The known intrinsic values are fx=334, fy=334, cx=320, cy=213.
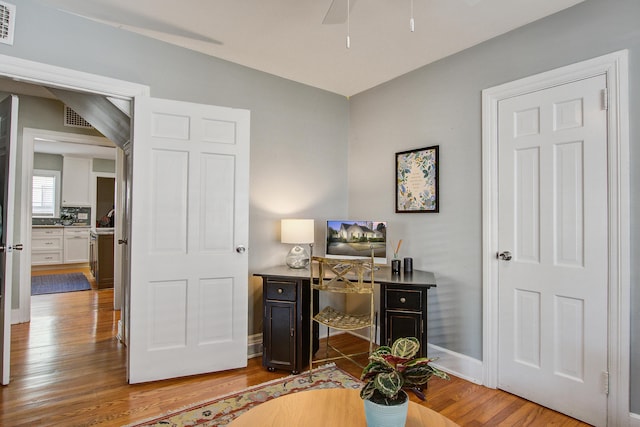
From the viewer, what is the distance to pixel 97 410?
2.10 m

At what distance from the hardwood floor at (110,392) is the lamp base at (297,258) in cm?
89

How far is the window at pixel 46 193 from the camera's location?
709 centimetres

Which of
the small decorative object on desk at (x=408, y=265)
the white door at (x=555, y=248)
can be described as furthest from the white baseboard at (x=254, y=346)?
the white door at (x=555, y=248)

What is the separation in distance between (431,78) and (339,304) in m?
2.40

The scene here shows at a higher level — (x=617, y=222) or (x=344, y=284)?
(x=617, y=222)

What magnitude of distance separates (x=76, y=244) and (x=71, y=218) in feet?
2.32

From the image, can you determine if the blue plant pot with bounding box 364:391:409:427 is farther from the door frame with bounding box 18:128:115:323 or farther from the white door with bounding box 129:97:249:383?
the door frame with bounding box 18:128:115:323

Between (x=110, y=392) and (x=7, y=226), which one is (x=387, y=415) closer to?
(x=110, y=392)

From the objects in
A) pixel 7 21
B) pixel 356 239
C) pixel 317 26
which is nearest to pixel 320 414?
pixel 356 239

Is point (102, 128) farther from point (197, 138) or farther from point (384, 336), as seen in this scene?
point (384, 336)

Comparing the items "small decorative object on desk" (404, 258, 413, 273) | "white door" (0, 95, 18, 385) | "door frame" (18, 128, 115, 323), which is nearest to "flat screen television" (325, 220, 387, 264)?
"small decorative object on desk" (404, 258, 413, 273)

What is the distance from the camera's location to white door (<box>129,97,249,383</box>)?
8.00 ft

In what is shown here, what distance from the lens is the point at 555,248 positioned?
7.20 ft

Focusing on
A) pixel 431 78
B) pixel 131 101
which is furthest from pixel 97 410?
pixel 431 78
